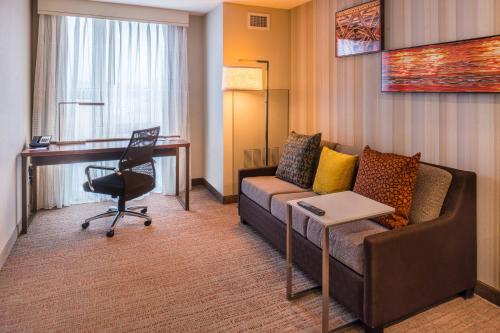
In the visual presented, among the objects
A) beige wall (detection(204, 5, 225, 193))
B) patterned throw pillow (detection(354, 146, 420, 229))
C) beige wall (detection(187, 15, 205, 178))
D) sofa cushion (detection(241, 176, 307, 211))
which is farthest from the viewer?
beige wall (detection(187, 15, 205, 178))

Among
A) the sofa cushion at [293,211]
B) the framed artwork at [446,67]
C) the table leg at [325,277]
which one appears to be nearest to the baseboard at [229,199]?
the sofa cushion at [293,211]

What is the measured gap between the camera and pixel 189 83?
5062 mm

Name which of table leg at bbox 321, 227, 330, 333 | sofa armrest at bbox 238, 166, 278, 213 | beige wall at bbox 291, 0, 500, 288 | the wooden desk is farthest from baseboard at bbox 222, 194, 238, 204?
table leg at bbox 321, 227, 330, 333

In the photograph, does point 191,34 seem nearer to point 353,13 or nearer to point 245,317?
point 353,13

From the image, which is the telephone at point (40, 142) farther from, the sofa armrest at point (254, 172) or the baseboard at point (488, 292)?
the baseboard at point (488, 292)

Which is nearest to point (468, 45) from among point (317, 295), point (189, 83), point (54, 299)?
point (317, 295)

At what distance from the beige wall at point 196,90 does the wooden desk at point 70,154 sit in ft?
3.23

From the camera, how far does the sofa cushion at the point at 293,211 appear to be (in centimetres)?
259

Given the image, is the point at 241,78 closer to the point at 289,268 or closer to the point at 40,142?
the point at 40,142

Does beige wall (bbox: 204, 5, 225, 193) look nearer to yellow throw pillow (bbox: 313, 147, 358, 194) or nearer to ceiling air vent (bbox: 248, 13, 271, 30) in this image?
ceiling air vent (bbox: 248, 13, 271, 30)

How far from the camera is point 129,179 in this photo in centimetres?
358

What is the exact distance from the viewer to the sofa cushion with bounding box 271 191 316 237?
8.50 feet

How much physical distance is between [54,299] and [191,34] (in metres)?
3.82

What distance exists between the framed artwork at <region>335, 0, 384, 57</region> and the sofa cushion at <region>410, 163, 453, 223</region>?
1257 mm
